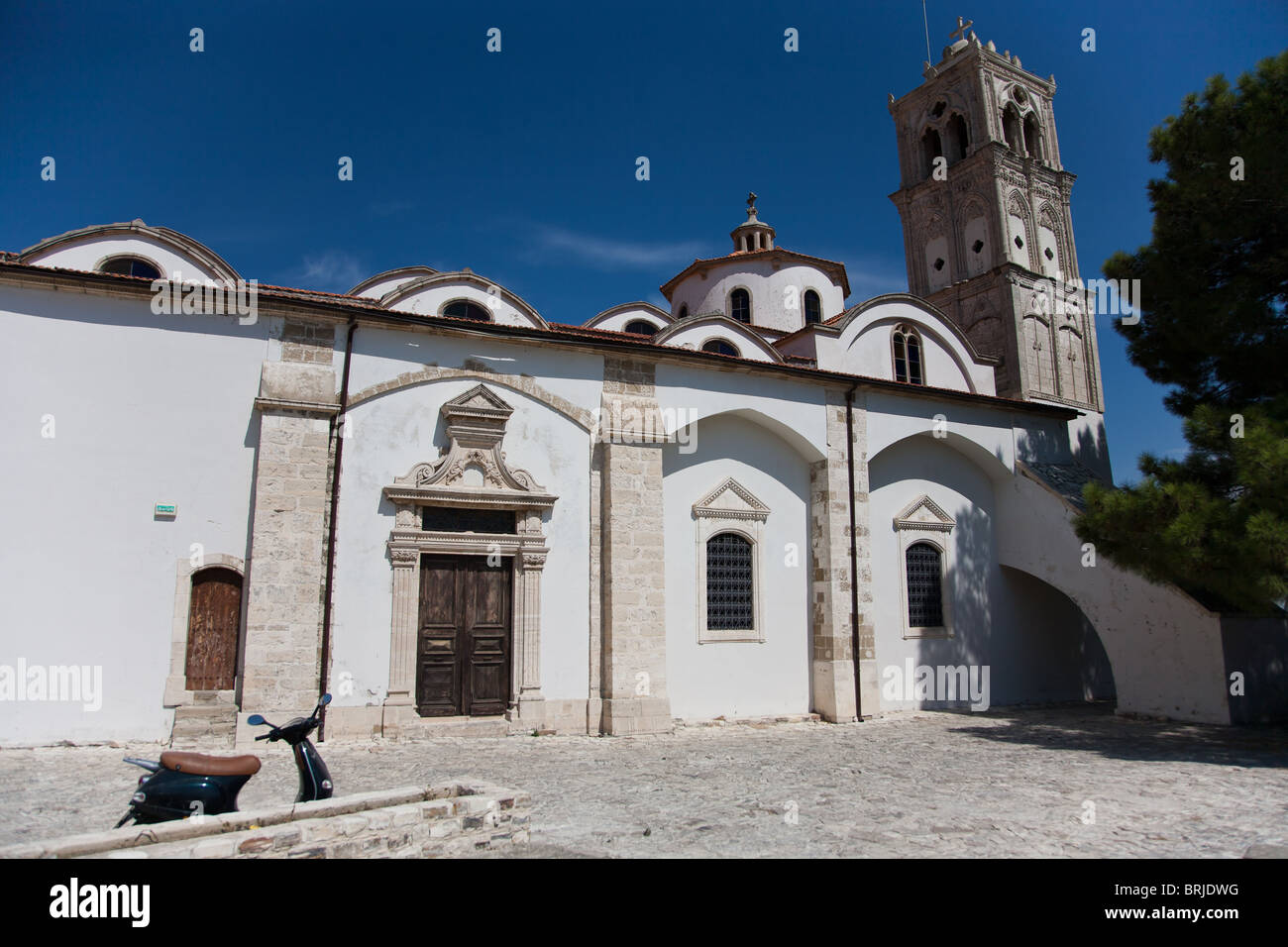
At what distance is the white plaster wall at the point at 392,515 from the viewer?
10.3 m

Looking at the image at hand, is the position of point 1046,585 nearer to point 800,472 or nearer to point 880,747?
point 800,472

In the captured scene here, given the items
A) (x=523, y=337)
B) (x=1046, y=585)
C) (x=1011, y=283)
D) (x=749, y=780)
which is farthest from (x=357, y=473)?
(x=1011, y=283)

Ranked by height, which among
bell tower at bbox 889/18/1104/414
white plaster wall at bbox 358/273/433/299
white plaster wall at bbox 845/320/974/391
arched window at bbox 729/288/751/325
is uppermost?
bell tower at bbox 889/18/1104/414

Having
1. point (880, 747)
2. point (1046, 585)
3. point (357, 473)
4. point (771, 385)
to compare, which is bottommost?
point (880, 747)

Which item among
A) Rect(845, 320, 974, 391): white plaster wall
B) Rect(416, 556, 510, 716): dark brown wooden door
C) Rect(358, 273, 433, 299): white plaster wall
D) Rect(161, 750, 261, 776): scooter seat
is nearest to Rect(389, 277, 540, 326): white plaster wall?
Rect(358, 273, 433, 299): white plaster wall

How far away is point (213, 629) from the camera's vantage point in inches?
389

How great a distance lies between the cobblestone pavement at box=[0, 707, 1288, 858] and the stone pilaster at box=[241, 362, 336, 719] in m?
0.81

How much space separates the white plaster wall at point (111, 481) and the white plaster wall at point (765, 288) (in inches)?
452

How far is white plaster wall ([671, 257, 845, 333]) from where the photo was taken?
1942 cm

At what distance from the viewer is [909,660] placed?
14.4m

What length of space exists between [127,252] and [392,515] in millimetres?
5748

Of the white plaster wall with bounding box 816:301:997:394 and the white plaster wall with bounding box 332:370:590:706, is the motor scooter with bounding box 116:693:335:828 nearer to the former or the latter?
the white plaster wall with bounding box 332:370:590:706
